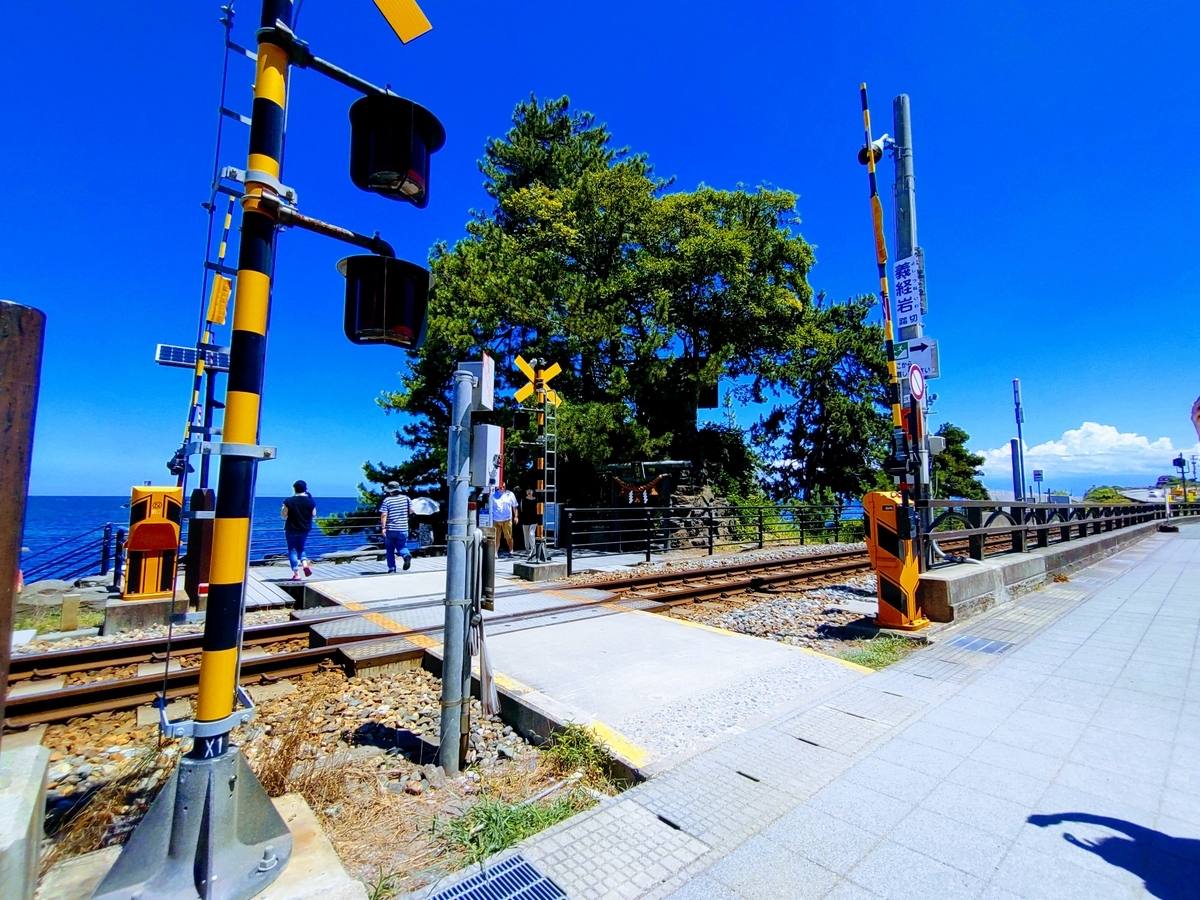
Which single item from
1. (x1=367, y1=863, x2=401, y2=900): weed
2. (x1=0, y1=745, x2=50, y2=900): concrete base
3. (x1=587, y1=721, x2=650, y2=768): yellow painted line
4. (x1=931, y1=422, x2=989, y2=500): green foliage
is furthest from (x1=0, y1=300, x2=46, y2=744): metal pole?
(x1=931, y1=422, x2=989, y2=500): green foliage

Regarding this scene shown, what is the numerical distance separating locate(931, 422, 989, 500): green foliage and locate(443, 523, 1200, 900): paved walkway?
3496 centimetres

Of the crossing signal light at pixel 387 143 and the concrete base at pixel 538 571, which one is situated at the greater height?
the crossing signal light at pixel 387 143

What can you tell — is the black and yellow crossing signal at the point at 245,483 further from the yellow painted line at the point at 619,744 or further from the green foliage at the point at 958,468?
the green foliage at the point at 958,468

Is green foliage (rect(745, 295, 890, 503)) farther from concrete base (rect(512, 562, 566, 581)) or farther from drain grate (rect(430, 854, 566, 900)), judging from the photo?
drain grate (rect(430, 854, 566, 900))

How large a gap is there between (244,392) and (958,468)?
44.4m

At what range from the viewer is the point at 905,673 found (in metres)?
5.02

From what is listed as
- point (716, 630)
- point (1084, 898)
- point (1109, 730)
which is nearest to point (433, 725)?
point (716, 630)

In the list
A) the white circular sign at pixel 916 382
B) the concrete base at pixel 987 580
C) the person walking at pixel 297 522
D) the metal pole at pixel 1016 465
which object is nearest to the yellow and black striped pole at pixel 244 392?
the white circular sign at pixel 916 382

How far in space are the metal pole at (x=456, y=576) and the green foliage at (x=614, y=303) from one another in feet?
44.6

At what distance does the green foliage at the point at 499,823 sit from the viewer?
2.73 m

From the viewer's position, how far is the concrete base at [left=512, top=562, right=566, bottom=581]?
11172 millimetres

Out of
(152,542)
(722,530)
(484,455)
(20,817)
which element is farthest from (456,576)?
(722,530)

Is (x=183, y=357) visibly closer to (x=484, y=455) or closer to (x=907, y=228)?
(x=484, y=455)

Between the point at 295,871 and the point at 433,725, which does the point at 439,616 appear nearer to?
the point at 433,725
